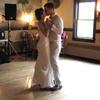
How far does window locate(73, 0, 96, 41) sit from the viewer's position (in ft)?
23.2

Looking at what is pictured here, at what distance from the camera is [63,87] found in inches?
168

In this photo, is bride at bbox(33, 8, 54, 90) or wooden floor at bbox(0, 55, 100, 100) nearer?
wooden floor at bbox(0, 55, 100, 100)

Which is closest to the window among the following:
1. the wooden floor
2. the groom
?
the wooden floor

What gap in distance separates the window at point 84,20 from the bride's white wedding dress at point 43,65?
10.8ft

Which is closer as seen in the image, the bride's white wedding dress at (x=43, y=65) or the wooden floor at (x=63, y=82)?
the wooden floor at (x=63, y=82)

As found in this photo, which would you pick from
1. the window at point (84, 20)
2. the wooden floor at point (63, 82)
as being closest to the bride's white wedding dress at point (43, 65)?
the wooden floor at point (63, 82)

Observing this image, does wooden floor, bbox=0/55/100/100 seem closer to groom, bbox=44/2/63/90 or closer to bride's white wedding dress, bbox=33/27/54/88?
bride's white wedding dress, bbox=33/27/54/88

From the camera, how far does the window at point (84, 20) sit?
7066 millimetres

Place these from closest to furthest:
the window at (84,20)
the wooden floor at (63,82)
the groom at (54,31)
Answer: the wooden floor at (63,82)
the groom at (54,31)
the window at (84,20)

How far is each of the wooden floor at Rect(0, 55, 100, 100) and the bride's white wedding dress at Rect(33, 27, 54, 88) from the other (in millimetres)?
254

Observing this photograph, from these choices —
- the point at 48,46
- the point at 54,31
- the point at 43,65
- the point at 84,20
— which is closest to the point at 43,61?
the point at 43,65

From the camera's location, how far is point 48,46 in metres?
4.10

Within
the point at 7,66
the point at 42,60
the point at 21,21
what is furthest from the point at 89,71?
the point at 21,21

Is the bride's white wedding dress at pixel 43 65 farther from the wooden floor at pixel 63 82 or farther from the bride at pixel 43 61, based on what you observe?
the wooden floor at pixel 63 82
